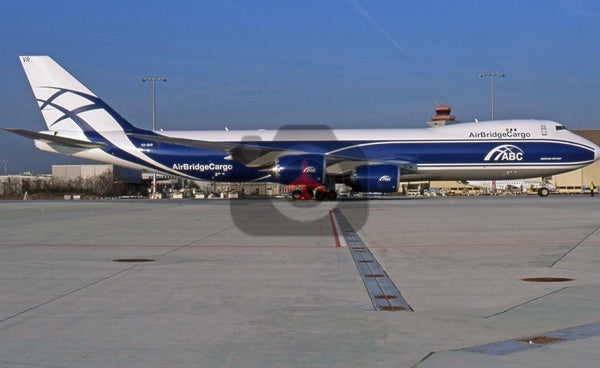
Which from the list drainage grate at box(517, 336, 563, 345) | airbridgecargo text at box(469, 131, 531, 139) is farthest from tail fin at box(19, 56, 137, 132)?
drainage grate at box(517, 336, 563, 345)

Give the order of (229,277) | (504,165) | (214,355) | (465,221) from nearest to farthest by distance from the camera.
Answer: (214,355) < (229,277) < (465,221) < (504,165)

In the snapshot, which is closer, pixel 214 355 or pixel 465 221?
pixel 214 355

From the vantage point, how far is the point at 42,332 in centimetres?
679

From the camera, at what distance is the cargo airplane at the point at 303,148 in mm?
41031

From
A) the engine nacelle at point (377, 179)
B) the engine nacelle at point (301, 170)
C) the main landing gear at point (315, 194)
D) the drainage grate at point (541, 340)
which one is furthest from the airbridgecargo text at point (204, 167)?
the drainage grate at point (541, 340)

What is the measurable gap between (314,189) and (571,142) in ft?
50.3

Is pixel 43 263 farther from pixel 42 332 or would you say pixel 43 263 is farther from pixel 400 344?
pixel 400 344

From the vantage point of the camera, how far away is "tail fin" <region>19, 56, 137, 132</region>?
41531mm

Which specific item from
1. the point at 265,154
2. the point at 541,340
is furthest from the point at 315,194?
the point at 541,340

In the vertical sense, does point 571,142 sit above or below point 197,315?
above

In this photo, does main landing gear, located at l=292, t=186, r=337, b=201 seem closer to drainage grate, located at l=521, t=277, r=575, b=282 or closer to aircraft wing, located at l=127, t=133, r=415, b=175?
aircraft wing, located at l=127, t=133, r=415, b=175

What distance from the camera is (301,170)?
39250 mm

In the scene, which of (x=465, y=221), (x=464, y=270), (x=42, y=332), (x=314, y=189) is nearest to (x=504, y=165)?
(x=314, y=189)

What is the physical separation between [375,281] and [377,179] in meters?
28.9
